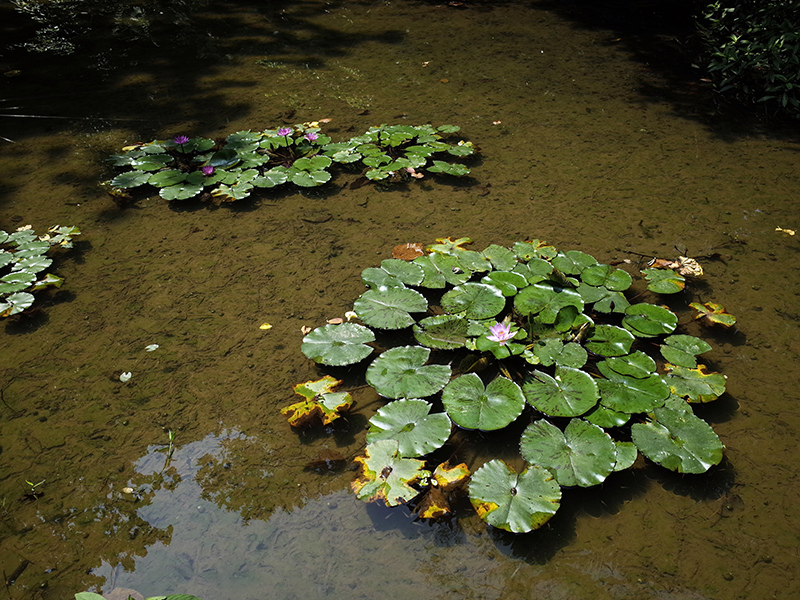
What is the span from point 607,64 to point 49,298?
164 inches

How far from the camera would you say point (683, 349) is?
1.88 meters

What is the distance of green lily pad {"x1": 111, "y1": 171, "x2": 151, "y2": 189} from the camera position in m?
2.89

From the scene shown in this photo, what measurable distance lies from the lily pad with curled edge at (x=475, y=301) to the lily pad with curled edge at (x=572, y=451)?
49 centimetres

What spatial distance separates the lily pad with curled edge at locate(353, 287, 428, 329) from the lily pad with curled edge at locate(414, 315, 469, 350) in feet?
0.17

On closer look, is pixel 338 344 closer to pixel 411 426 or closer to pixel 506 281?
pixel 411 426

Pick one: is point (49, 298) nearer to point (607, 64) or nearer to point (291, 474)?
point (291, 474)

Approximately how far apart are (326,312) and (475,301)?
612 millimetres

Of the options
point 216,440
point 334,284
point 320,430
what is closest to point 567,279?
point 334,284

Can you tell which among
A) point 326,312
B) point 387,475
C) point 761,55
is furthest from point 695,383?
point 761,55

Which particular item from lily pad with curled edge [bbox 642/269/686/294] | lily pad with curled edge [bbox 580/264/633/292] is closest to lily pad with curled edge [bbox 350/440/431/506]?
lily pad with curled edge [bbox 580/264/633/292]

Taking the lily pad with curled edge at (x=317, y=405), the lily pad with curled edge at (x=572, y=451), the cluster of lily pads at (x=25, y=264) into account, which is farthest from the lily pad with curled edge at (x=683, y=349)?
the cluster of lily pads at (x=25, y=264)

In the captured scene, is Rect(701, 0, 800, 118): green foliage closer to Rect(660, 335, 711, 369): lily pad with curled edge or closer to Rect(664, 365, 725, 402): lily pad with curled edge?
Rect(660, 335, 711, 369): lily pad with curled edge

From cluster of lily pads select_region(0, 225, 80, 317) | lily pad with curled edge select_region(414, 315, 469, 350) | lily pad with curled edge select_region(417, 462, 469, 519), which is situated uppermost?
lily pad with curled edge select_region(414, 315, 469, 350)

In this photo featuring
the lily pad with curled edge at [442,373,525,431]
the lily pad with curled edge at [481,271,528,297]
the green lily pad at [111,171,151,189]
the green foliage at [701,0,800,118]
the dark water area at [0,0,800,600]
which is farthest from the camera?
the green foliage at [701,0,800,118]
